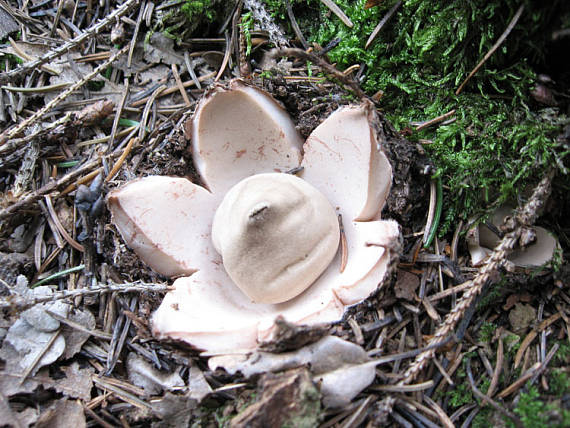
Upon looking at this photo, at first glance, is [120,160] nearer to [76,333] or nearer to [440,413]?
[76,333]

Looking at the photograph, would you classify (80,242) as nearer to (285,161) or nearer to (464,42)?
(285,161)

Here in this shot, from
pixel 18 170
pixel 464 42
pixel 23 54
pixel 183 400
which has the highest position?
pixel 464 42

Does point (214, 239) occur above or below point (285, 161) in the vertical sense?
below

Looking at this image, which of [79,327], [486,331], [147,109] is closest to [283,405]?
[486,331]

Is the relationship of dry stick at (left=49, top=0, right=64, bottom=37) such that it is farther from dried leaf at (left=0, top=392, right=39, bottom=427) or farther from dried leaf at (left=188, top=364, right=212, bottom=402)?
dried leaf at (left=188, top=364, right=212, bottom=402)

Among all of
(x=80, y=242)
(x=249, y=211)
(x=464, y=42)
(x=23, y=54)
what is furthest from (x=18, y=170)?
(x=464, y=42)

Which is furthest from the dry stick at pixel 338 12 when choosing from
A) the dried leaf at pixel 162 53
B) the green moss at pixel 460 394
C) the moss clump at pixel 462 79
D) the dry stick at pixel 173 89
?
the green moss at pixel 460 394

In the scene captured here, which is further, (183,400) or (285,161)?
(285,161)

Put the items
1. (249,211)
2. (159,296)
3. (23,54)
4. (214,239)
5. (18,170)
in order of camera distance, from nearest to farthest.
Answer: (249,211), (159,296), (214,239), (18,170), (23,54)
